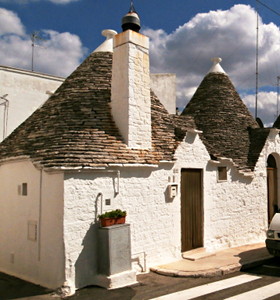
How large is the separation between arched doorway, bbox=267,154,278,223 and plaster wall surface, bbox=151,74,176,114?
6960 mm

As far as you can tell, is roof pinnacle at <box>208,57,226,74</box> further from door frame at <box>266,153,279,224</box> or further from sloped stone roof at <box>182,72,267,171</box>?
door frame at <box>266,153,279,224</box>

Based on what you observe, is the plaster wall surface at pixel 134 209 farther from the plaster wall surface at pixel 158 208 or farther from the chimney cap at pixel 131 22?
the chimney cap at pixel 131 22

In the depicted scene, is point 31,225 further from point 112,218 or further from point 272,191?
point 272,191

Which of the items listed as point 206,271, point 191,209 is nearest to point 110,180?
point 206,271

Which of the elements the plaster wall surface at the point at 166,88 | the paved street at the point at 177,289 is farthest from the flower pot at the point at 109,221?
the plaster wall surface at the point at 166,88

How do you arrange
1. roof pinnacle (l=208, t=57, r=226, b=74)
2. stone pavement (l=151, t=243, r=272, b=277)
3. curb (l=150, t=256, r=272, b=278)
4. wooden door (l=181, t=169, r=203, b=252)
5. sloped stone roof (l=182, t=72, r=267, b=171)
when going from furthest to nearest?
1. roof pinnacle (l=208, t=57, r=226, b=74)
2. sloped stone roof (l=182, t=72, r=267, b=171)
3. wooden door (l=181, t=169, r=203, b=252)
4. stone pavement (l=151, t=243, r=272, b=277)
5. curb (l=150, t=256, r=272, b=278)

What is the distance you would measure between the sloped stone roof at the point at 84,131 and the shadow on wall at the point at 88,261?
1404 mm

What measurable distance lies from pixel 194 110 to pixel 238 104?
1707 millimetres

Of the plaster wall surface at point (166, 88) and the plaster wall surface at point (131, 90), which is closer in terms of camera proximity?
the plaster wall surface at point (131, 90)

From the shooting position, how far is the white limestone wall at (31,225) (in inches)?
289

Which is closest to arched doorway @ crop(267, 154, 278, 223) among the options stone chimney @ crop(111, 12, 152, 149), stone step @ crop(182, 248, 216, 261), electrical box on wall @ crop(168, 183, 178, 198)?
stone step @ crop(182, 248, 216, 261)

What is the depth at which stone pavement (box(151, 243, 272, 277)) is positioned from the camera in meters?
8.21

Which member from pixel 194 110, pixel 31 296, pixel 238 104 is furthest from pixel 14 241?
pixel 238 104

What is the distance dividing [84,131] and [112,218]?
6.67 ft
